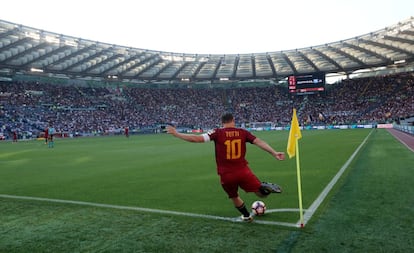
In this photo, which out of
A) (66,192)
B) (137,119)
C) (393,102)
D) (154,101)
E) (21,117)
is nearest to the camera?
(66,192)

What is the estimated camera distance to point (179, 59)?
66.7 metres

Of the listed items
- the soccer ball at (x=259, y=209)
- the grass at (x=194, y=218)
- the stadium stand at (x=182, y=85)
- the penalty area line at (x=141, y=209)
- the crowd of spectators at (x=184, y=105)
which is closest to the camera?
the grass at (x=194, y=218)

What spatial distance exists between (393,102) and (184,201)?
68.8 metres

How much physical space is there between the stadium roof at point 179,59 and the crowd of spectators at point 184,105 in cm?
424

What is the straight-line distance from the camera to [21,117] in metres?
54.4

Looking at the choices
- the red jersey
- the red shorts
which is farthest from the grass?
the red jersey

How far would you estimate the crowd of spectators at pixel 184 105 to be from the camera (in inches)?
2283

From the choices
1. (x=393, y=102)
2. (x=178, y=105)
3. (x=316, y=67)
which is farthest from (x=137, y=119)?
(x=393, y=102)

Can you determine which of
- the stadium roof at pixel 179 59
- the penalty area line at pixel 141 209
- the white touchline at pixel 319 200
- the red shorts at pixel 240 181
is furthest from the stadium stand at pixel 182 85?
the red shorts at pixel 240 181

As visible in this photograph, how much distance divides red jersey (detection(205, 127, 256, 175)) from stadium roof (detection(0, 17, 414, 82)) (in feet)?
147

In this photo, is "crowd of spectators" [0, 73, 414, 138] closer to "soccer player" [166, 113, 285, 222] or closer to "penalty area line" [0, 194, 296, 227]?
"penalty area line" [0, 194, 296, 227]

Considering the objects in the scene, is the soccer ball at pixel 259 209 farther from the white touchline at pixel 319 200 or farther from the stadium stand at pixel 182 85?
the stadium stand at pixel 182 85

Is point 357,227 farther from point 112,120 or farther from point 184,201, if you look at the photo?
point 112,120

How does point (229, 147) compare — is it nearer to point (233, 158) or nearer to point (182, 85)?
point (233, 158)
